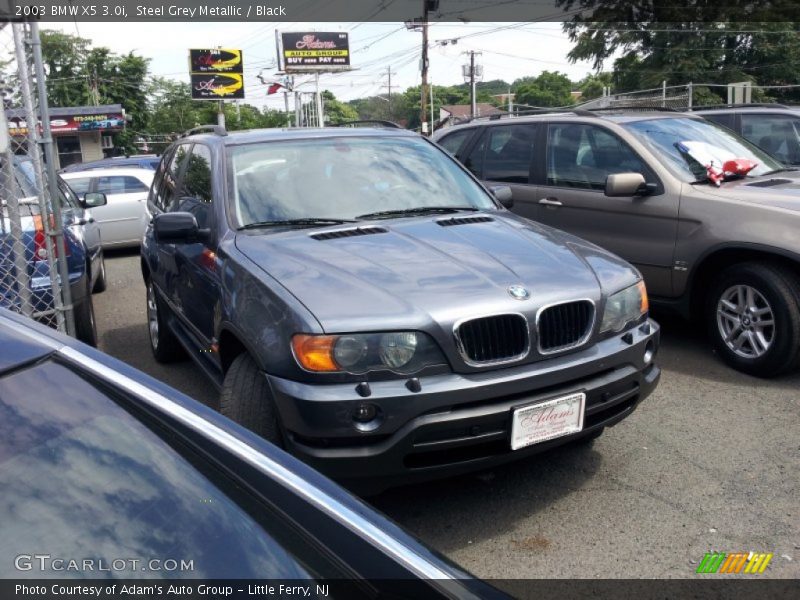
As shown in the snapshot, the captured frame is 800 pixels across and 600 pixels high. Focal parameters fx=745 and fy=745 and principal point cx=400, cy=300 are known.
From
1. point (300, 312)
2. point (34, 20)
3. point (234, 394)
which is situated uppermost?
point (34, 20)

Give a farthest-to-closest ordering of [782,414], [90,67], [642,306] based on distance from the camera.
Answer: [90,67], [782,414], [642,306]

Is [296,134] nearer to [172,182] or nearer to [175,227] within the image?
[175,227]

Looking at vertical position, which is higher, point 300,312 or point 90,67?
point 90,67

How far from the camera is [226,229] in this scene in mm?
3986

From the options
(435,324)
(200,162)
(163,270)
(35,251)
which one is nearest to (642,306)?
(435,324)

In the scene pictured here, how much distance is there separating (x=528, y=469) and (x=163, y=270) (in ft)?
9.63

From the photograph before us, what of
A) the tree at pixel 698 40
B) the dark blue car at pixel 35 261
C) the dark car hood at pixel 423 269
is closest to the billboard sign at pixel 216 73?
the tree at pixel 698 40

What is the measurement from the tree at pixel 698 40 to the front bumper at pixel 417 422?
37.5 metres

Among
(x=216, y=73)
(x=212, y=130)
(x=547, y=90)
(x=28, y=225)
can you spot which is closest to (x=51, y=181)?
(x=28, y=225)

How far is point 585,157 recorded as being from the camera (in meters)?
6.36

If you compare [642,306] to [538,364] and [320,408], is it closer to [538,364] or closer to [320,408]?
[538,364]

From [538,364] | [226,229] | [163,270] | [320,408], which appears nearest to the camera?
[320,408]

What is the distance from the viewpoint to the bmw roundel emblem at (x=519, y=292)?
3205 millimetres
